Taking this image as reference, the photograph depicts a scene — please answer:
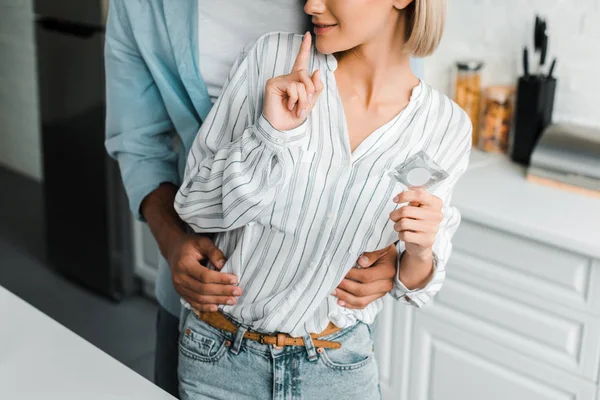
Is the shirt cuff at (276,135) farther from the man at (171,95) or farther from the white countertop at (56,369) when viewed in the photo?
the white countertop at (56,369)

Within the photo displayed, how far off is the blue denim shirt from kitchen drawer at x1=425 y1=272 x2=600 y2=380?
2.73 feet

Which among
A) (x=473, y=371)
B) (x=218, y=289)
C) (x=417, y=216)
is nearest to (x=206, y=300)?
(x=218, y=289)

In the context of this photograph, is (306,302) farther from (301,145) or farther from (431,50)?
(431,50)

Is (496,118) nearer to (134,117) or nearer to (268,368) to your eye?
(134,117)

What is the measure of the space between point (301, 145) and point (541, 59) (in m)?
1.42

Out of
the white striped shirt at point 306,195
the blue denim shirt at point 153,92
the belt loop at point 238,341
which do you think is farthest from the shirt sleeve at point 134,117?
the belt loop at point 238,341

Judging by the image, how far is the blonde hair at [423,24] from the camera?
1.22m

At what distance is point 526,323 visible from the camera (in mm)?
2090

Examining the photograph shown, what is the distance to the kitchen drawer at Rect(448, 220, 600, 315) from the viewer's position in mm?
1949

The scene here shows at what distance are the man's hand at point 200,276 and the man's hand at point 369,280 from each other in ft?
0.54

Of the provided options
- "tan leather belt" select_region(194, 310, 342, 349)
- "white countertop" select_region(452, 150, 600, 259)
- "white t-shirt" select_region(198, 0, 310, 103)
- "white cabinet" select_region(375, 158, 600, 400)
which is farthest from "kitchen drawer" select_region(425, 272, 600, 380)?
"white t-shirt" select_region(198, 0, 310, 103)

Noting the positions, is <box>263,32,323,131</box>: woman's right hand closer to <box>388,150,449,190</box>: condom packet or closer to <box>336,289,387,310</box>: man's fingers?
<box>388,150,449,190</box>: condom packet

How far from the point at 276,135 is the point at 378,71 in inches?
10.4

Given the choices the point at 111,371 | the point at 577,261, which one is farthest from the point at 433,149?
the point at 577,261
